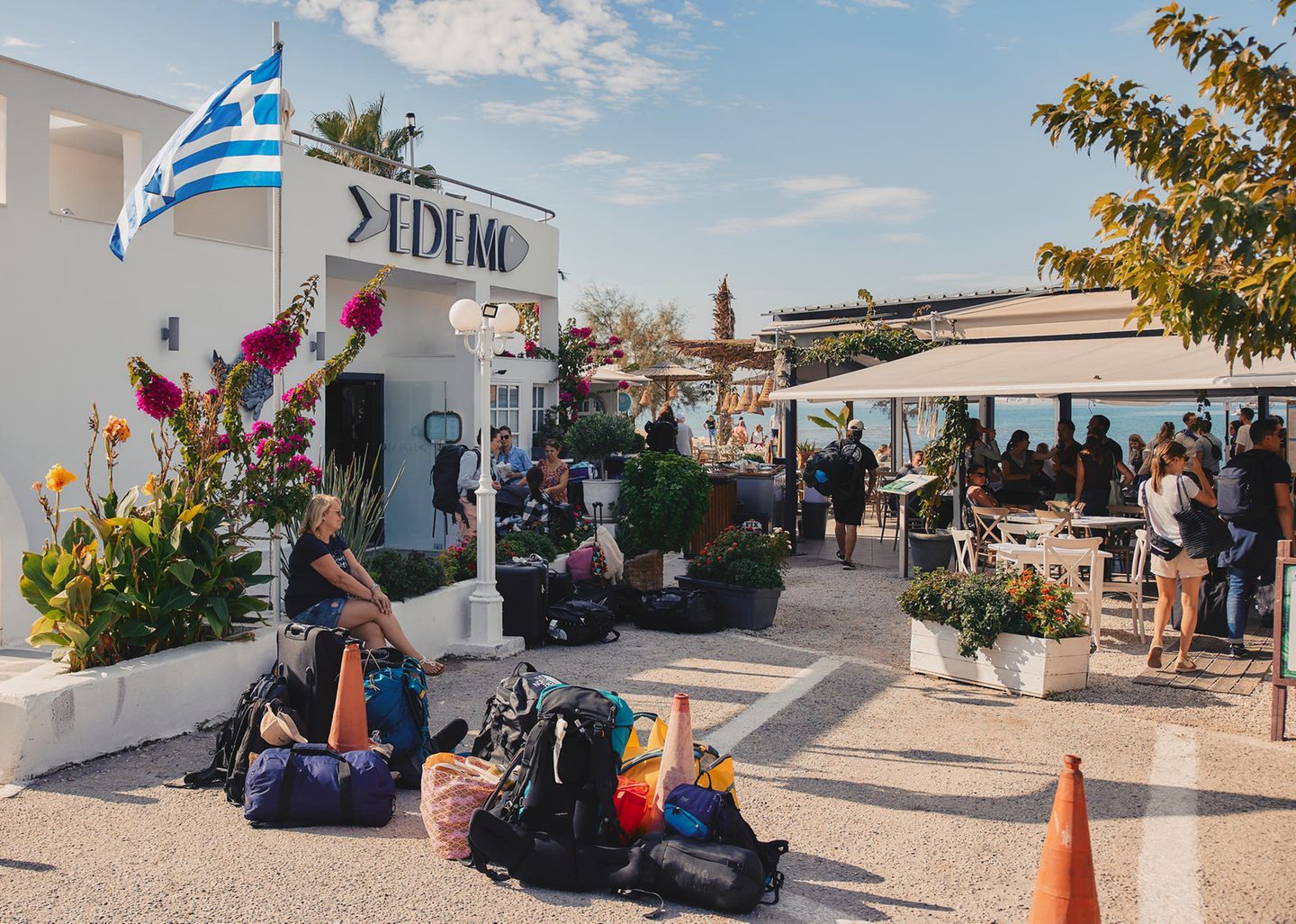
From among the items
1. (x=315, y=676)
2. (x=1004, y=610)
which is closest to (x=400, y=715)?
(x=315, y=676)

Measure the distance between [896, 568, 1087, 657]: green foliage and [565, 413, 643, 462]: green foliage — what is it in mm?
7425

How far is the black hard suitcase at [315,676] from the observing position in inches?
209

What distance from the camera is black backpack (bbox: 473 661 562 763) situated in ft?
15.8

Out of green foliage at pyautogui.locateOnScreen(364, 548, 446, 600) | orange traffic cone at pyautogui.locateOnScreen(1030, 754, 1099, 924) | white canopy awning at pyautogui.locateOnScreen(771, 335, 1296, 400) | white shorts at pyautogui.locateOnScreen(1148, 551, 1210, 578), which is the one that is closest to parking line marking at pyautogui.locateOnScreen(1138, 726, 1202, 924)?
orange traffic cone at pyautogui.locateOnScreen(1030, 754, 1099, 924)

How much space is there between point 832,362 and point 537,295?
4.63 metres

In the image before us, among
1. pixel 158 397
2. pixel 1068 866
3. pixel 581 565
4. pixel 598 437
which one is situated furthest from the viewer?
pixel 598 437

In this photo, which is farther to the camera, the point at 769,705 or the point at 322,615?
the point at 769,705

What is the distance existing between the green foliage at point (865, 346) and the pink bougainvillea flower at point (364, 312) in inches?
306

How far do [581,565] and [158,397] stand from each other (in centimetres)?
459

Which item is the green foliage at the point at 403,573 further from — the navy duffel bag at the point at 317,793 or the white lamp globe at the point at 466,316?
the navy duffel bag at the point at 317,793

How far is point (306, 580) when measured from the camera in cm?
659

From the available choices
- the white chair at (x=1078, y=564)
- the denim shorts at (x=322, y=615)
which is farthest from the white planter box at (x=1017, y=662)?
the denim shorts at (x=322, y=615)

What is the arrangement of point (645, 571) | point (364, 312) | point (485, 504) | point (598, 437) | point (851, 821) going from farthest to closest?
point (598, 437), point (645, 571), point (485, 504), point (364, 312), point (851, 821)

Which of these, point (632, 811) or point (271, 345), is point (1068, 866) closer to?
point (632, 811)
